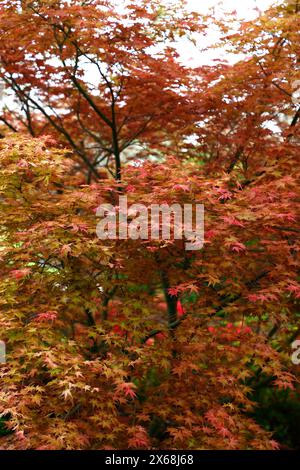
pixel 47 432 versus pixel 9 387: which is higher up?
pixel 9 387

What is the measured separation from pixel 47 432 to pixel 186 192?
231 centimetres

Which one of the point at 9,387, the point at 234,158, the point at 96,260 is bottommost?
the point at 9,387

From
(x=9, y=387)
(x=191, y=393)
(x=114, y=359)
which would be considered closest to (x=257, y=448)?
(x=191, y=393)

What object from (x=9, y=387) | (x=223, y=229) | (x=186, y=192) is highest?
(x=186, y=192)

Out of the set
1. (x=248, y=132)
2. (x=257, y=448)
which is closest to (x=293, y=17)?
(x=248, y=132)

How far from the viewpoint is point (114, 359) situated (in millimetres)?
4398

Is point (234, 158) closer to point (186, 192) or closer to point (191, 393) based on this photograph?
point (186, 192)

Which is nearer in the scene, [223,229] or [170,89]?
[223,229]

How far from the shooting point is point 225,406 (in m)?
4.69
